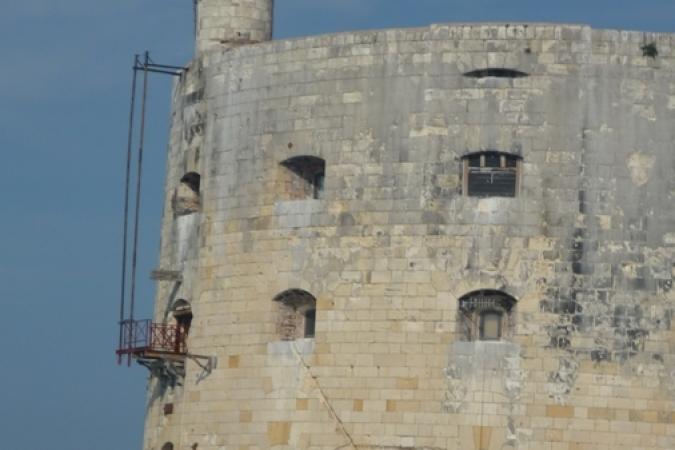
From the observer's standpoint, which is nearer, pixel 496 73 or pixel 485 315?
pixel 485 315

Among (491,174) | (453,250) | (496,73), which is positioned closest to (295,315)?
(453,250)

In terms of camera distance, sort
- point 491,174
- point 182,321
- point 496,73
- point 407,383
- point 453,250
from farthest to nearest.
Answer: point 182,321, point 496,73, point 491,174, point 453,250, point 407,383

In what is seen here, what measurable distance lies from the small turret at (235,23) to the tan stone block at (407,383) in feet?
24.0

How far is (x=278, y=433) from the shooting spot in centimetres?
4212

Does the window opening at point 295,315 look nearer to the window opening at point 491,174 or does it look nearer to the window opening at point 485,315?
the window opening at point 485,315

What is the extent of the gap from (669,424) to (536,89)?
5.80 metres

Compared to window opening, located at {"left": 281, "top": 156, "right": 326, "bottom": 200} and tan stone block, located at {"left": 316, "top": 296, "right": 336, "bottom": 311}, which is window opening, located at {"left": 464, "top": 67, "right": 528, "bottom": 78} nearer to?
window opening, located at {"left": 281, "top": 156, "right": 326, "bottom": 200}

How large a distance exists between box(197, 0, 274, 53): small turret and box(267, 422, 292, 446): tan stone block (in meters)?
7.13

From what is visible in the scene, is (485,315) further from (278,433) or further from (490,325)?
(278,433)

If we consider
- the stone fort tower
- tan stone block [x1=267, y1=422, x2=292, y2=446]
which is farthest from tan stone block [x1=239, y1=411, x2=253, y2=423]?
tan stone block [x1=267, y1=422, x2=292, y2=446]

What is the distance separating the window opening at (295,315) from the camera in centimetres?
4262

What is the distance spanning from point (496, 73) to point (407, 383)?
5.26 m

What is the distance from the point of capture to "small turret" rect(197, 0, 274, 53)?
4525 centimetres

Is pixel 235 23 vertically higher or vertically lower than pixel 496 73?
higher
